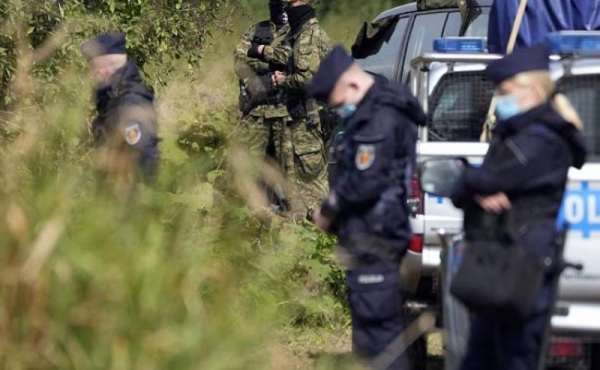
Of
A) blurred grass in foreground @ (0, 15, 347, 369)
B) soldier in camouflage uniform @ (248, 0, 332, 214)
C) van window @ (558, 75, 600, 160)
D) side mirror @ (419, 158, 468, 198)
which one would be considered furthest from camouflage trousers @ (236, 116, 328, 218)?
blurred grass in foreground @ (0, 15, 347, 369)

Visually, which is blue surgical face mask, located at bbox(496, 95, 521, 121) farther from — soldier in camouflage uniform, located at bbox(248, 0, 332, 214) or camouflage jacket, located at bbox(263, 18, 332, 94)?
camouflage jacket, located at bbox(263, 18, 332, 94)

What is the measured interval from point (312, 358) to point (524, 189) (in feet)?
7.43

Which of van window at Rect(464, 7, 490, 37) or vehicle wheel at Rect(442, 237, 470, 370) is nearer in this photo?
vehicle wheel at Rect(442, 237, 470, 370)

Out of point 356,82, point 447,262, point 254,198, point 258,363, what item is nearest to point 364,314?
point 447,262

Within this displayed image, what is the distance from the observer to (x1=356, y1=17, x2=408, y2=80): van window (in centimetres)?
1138

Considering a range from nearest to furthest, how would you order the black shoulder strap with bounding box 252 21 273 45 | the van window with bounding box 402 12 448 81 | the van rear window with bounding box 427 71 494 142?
the van rear window with bounding box 427 71 494 142 < the van window with bounding box 402 12 448 81 < the black shoulder strap with bounding box 252 21 273 45

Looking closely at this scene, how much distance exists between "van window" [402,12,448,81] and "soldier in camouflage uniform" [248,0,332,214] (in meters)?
0.65

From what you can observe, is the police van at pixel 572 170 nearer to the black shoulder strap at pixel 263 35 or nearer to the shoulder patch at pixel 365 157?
the shoulder patch at pixel 365 157

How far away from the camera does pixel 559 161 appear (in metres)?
5.49

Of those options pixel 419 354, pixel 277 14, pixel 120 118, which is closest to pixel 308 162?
pixel 277 14

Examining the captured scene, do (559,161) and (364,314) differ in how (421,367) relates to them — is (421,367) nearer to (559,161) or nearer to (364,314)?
(364,314)

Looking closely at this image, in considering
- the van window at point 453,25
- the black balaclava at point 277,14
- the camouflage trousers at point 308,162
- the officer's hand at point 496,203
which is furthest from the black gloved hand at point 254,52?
the officer's hand at point 496,203

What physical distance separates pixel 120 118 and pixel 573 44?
2095 millimetres

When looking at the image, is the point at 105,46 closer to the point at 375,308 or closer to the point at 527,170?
the point at 375,308
